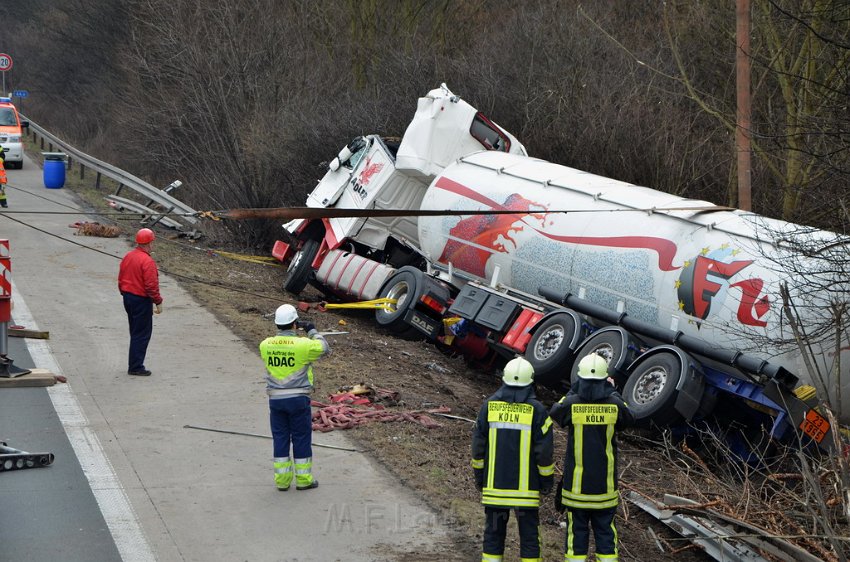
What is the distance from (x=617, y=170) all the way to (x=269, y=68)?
36.2ft

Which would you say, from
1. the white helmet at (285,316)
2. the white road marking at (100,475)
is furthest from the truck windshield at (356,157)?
the white helmet at (285,316)

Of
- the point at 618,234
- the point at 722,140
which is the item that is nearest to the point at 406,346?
the point at 618,234

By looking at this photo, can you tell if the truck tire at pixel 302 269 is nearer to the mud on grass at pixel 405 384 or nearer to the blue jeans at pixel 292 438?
the mud on grass at pixel 405 384

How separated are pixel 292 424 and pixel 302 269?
978cm

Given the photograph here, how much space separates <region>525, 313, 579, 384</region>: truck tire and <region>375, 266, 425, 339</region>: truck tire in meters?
2.54

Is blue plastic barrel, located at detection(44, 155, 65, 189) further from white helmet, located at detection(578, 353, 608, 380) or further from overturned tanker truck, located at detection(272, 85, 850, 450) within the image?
white helmet, located at detection(578, 353, 608, 380)

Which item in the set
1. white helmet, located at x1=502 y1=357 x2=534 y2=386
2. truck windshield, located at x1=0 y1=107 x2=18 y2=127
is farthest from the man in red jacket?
truck windshield, located at x1=0 y1=107 x2=18 y2=127

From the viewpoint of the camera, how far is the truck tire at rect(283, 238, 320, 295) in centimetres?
1802

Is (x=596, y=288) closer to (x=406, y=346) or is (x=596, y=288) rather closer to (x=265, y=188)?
(x=406, y=346)

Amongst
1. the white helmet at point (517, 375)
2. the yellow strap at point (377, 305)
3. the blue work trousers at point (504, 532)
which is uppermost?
the white helmet at point (517, 375)

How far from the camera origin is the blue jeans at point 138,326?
38.0 ft

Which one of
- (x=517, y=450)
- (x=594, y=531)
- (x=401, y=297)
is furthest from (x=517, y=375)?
(x=401, y=297)

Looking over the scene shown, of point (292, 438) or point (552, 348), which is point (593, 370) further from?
point (552, 348)

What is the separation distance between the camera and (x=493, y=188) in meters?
15.3
